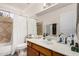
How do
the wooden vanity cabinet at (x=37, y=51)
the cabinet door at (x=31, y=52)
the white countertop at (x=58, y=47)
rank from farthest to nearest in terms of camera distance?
the cabinet door at (x=31, y=52)
the wooden vanity cabinet at (x=37, y=51)
the white countertop at (x=58, y=47)

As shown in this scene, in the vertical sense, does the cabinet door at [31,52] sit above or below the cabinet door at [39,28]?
below

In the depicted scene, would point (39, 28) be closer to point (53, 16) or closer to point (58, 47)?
point (53, 16)

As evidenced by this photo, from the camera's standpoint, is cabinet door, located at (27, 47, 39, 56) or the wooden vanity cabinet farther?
cabinet door, located at (27, 47, 39, 56)

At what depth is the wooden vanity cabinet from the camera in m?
1.33

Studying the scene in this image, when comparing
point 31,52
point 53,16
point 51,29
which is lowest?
point 31,52

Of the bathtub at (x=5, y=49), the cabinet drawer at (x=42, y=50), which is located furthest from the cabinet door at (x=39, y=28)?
the bathtub at (x=5, y=49)

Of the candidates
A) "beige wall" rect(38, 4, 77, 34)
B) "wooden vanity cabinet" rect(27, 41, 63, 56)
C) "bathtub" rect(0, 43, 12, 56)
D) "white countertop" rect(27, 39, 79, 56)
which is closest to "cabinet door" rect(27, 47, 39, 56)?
"wooden vanity cabinet" rect(27, 41, 63, 56)

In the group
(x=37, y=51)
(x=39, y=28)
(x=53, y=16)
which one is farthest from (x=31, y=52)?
(x=53, y=16)

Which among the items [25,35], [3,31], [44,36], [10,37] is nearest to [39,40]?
[44,36]

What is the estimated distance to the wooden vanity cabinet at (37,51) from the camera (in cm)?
133

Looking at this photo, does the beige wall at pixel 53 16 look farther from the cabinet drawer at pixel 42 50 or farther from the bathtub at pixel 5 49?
the bathtub at pixel 5 49

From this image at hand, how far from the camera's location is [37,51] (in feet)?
5.00

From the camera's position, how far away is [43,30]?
1553 mm

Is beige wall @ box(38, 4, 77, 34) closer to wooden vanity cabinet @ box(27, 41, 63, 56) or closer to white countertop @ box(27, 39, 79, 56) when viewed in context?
white countertop @ box(27, 39, 79, 56)
